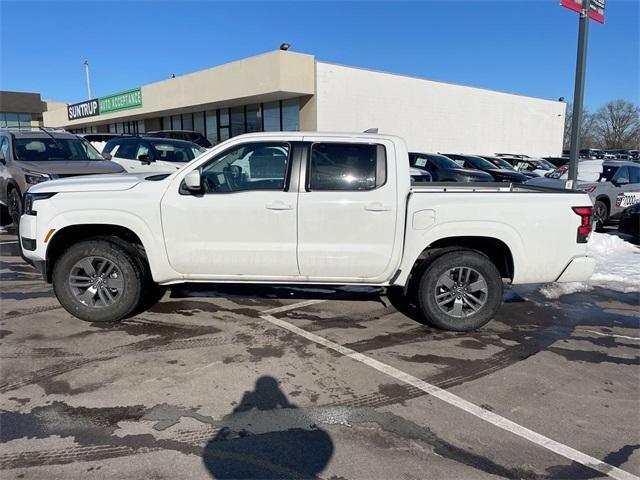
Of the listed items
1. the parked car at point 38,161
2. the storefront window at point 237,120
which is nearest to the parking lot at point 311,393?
the parked car at point 38,161

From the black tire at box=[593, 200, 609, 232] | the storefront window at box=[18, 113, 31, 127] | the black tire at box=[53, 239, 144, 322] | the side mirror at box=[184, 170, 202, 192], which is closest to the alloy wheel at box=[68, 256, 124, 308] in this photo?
the black tire at box=[53, 239, 144, 322]

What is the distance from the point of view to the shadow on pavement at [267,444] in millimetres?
2695

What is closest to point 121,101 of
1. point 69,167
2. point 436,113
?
point 436,113

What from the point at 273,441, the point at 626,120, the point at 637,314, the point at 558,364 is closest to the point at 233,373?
the point at 273,441

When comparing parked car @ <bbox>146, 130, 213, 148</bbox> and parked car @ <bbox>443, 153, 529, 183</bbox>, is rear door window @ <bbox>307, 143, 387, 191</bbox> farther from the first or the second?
parked car @ <bbox>146, 130, 213, 148</bbox>

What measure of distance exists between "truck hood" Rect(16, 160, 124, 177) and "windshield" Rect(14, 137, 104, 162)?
0.34m

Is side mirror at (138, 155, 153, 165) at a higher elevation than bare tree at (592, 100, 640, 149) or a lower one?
lower

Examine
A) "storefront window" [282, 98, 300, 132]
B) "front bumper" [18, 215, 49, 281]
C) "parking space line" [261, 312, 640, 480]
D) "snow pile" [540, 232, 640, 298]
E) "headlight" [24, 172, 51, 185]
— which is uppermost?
"storefront window" [282, 98, 300, 132]

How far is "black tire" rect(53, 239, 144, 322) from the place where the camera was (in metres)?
4.75

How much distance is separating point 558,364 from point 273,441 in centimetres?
273

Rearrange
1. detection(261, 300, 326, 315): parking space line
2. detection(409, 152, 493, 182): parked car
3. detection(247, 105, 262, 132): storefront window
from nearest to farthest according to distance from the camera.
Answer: detection(261, 300, 326, 315): parking space line
detection(409, 152, 493, 182): parked car
detection(247, 105, 262, 132): storefront window

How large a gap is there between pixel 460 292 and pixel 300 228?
1772 millimetres

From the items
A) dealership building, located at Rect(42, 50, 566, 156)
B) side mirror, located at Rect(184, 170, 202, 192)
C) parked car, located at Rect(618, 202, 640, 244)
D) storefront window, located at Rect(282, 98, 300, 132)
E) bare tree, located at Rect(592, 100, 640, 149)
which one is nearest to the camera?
side mirror, located at Rect(184, 170, 202, 192)

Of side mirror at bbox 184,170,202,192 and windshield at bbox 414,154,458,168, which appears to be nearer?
side mirror at bbox 184,170,202,192
